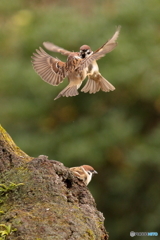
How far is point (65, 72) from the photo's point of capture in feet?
20.4

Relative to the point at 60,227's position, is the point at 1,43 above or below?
above

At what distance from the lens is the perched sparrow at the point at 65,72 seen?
5992 mm

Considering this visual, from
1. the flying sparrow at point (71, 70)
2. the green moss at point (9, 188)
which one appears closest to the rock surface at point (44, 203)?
the green moss at point (9, 188)

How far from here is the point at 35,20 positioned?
1541cm

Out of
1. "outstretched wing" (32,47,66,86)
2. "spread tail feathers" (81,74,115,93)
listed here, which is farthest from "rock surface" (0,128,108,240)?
"spread tail feathers" (81,74,115,93)

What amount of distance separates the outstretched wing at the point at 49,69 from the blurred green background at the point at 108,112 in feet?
21.5

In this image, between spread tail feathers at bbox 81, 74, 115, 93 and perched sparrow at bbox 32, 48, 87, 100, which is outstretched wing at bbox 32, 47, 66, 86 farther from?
spread tail feathers at bbox 81, 74, 115, 93

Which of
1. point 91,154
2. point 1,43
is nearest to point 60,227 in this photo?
point 91,154

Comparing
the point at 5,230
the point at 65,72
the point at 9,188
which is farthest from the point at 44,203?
the point at 65,72

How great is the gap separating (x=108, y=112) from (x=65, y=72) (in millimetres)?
8337

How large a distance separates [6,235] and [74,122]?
1025 centimetres

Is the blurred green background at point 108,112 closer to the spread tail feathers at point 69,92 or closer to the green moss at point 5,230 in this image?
the spread tail feathers at point 69,92

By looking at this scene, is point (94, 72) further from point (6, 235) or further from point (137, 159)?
point (137, 159)

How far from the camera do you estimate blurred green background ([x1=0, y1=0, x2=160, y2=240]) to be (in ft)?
44.8
